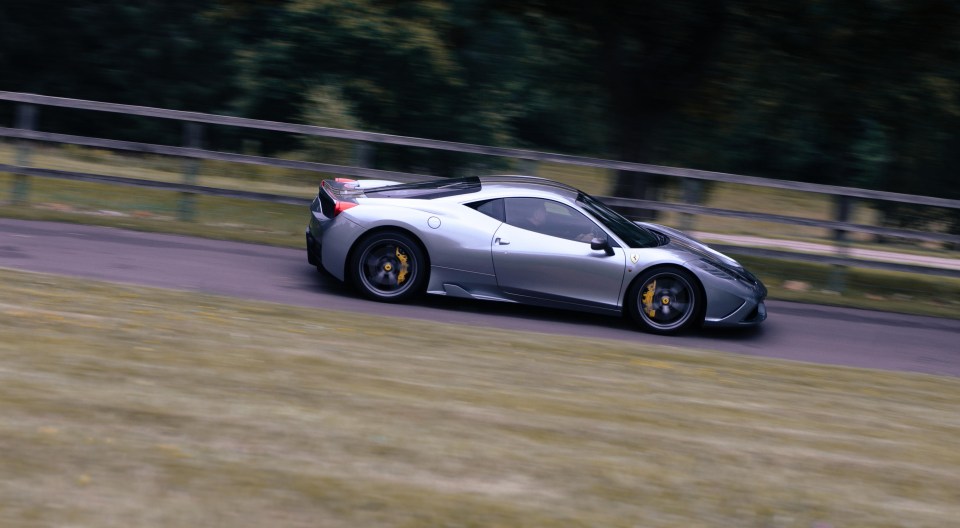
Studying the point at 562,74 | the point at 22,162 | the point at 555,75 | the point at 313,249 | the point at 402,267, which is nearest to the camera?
the point at 402,267

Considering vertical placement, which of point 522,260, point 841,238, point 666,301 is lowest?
point 666,301

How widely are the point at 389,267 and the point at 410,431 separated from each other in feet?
14.5

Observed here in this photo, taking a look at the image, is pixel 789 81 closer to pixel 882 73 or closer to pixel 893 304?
pixel 882 73

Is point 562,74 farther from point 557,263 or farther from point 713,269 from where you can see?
point 557,263

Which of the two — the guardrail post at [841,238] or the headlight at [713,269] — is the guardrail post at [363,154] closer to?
the headlight at [713,269]

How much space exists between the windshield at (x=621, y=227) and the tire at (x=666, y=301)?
1.15 ft

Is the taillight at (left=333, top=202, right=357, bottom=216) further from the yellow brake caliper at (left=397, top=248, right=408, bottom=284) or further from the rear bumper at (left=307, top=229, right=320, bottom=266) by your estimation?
the yellow brake caliper at (left=397, top=248, right=408, bottom=284)

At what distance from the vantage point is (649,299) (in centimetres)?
977

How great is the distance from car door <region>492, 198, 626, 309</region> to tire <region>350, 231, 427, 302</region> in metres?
0.77

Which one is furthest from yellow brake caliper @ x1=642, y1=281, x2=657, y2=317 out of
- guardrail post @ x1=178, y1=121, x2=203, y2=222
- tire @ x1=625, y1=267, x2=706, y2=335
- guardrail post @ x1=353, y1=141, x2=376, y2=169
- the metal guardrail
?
guardrail post @ x1=178, y1=121, x2=203, y2=222

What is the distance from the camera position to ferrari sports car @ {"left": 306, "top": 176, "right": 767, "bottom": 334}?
31.7ft

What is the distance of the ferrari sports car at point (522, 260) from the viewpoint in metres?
9.66

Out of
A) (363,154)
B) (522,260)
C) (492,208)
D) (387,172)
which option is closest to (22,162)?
(363,154)

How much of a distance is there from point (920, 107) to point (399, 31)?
1212 centimetres
